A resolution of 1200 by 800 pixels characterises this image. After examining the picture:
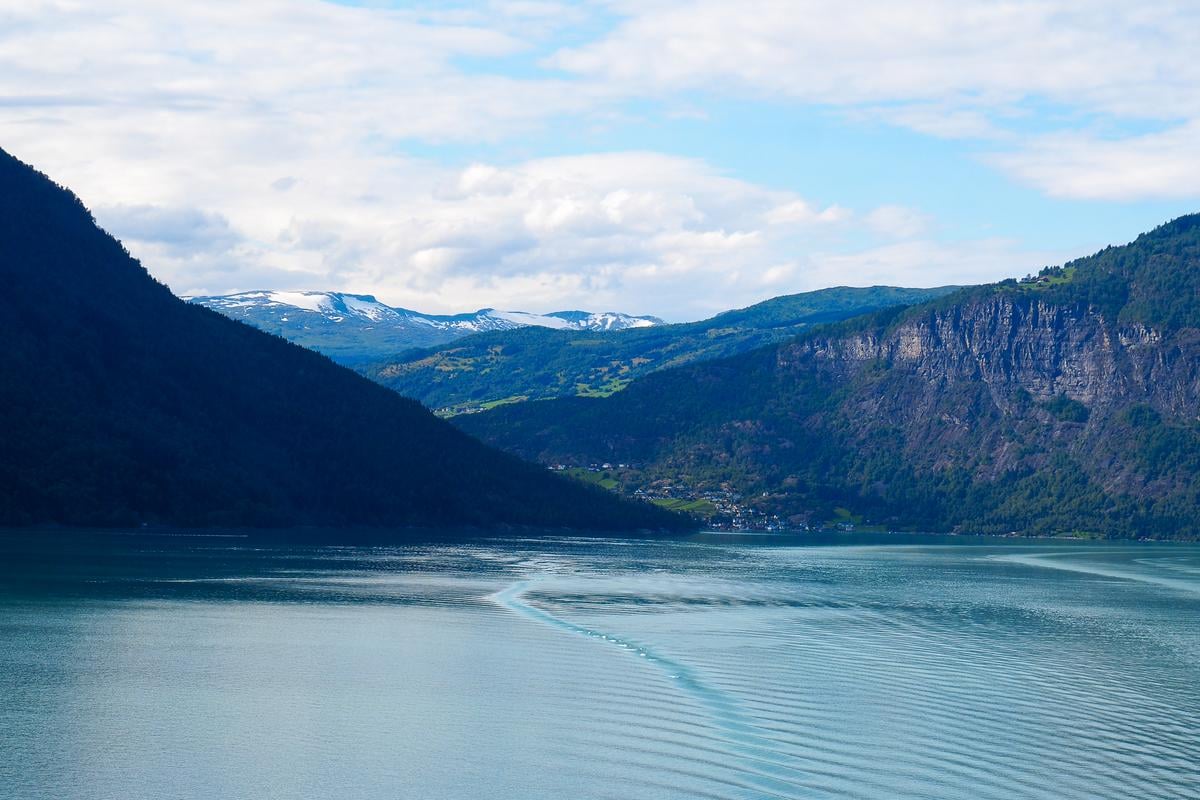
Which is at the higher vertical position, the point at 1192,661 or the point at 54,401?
the point at 54,401

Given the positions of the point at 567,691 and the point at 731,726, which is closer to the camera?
the point at 731,726

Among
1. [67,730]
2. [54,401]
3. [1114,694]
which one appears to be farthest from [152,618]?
[54,401]

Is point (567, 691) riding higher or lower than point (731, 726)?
higher

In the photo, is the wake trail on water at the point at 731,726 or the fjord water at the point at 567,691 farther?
the fjord water at the point at 567,691

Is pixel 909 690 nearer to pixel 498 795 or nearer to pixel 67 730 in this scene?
pixel 498 795

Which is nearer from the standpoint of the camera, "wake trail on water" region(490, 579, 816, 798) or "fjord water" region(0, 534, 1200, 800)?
"wake trail on water" region(490, 579, 816, 798)
